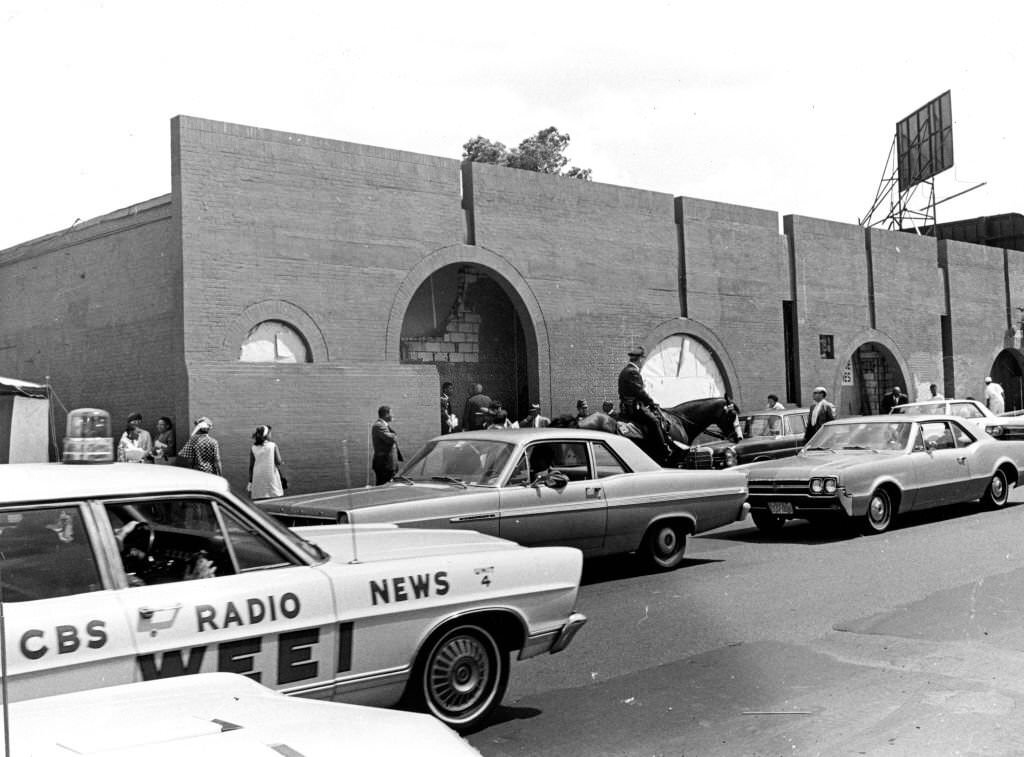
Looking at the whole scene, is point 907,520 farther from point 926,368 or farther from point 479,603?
point 926,368

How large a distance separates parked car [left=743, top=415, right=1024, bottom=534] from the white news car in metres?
6.54

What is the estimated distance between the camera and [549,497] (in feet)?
28.1

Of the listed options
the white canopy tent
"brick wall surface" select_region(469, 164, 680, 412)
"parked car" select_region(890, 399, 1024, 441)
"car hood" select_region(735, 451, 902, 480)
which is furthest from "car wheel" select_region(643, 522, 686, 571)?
"brick wall surface" select_region(469, 164, 680, 412)

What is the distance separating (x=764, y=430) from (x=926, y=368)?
14293mm

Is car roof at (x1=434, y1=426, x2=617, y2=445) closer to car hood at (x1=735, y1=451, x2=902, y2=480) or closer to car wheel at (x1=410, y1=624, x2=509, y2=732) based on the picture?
car hood at (x1=735, y1=451, x2=902, y2=480)

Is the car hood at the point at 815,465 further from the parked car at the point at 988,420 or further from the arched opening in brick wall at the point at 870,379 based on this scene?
the arched opening in brick wall at the point at 870,379

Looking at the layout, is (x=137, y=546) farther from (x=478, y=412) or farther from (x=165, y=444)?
(x=478, y=412)

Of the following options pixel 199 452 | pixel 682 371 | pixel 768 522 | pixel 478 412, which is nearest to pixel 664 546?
pixel 768 522

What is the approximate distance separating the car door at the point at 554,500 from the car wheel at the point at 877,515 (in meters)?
3.96

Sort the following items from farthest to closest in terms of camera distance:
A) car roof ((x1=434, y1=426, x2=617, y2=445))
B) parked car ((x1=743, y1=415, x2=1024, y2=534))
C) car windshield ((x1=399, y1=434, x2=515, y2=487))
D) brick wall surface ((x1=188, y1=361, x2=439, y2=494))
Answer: brick wall surface ((x1=188, y1=361, x2=439, y2=494))
parked car ((x1=743, y1=415, x2=1024, y2=534))
car roof ((x1=434, y1=426, x2=617, y2=445))
car windshield ((x1=399, y1=434, x2=515, y2=487))

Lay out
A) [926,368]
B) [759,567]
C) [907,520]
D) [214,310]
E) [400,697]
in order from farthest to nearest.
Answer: [926,368]
[214,310]
[907,520]
[759,567]
[400,697]

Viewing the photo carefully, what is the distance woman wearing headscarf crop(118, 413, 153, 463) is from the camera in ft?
46.0

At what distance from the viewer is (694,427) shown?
17.3m

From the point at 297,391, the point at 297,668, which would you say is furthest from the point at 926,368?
the point at 297,668
